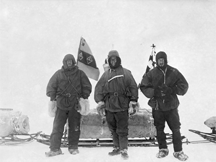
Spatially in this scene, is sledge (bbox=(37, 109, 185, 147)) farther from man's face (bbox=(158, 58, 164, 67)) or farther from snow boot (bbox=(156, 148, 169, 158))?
man's face (bbox=(158, 58, 164, 67))

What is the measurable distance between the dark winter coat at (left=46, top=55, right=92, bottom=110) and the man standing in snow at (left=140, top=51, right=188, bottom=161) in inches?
47.3

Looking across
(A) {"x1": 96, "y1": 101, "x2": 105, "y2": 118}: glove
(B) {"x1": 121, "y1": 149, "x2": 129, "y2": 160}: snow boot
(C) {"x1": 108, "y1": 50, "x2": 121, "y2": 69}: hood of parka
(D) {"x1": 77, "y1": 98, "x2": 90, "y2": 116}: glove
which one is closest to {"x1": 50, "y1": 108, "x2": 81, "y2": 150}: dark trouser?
(D) {"x1": 77, "y1": 98, "x2": 90, "y2": 116}: glove

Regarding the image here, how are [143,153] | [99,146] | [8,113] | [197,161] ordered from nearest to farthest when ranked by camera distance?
1. [197,161]
2. [143,153]
3. [99,146]
4. [8,113]

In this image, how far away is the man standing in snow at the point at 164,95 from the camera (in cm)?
413

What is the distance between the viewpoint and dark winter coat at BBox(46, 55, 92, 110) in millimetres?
4481

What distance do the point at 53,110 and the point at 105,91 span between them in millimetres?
1091

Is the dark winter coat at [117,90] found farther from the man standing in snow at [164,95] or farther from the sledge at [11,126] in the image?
the sledge at [11,126]

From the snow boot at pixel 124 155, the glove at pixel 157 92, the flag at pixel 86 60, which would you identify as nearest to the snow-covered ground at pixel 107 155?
the snow boot at pixel 124 155

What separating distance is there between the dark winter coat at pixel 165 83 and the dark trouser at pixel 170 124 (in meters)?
0.11

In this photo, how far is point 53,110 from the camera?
4.56 meters

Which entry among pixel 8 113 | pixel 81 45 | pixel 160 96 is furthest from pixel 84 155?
pixel 81 45

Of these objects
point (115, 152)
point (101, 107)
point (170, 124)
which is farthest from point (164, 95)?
point (115, 152)

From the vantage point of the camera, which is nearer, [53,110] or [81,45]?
[53,110]

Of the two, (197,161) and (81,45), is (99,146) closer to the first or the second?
(197,161)
